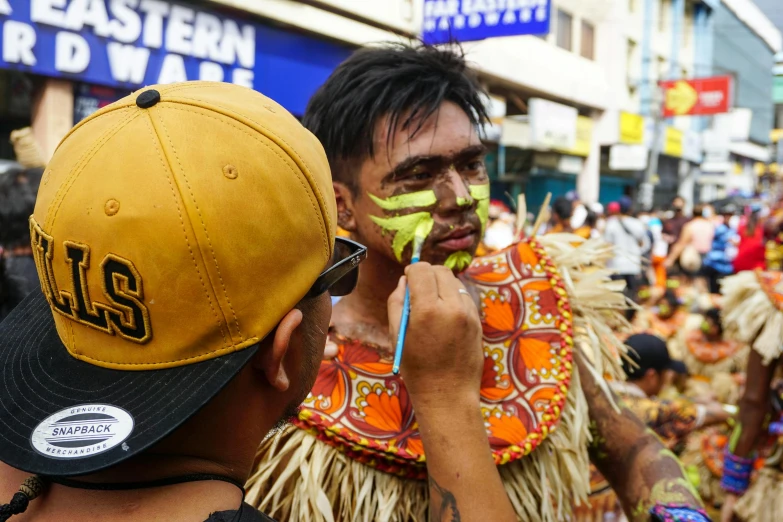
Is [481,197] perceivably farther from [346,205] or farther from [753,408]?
[753,408]

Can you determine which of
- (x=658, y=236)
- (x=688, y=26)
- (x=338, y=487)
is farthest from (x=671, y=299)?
(x=688, y=26)

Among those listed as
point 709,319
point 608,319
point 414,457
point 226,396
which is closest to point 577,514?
point 608,319

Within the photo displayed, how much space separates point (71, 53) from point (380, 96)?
250 inches

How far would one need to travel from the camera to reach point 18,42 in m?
6.60

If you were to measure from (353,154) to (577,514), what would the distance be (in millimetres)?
1657

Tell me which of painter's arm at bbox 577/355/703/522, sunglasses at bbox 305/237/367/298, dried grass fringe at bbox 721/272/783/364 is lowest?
painter's arm at bbox 577/355/703/522

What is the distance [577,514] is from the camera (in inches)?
104

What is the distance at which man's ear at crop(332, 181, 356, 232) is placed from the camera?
6.37 ft

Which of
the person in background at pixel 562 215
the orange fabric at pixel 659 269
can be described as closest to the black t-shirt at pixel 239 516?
the person in background at pixel 562 215

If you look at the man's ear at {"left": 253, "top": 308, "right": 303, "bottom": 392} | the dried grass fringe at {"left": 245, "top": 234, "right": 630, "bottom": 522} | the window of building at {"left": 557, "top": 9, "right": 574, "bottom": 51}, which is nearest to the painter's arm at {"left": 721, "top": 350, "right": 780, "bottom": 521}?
the dried grass fringe at {"left": 245, "top": 234, "right": 630, "bottom": 522}

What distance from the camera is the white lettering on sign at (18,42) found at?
6.52m

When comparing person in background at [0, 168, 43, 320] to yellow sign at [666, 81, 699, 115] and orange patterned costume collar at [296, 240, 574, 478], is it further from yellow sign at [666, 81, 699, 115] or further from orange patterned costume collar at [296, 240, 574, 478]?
yellow sign at [666, 81, 699, 115]

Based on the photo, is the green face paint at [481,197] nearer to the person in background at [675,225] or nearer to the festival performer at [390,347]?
the festival performer at [390,347]

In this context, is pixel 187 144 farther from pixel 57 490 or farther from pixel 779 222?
pixel 779 222
